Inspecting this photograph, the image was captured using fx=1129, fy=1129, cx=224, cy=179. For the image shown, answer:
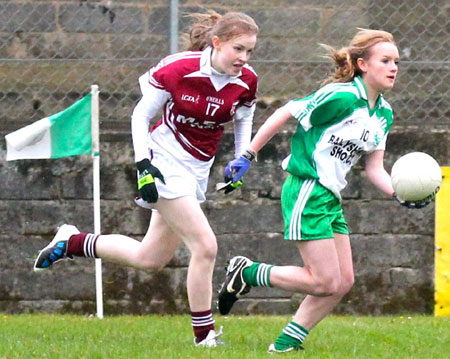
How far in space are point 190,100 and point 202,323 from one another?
125cm

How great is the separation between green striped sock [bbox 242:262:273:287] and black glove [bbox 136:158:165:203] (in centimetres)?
67

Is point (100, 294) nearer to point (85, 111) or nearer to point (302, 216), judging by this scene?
point (85, 111)

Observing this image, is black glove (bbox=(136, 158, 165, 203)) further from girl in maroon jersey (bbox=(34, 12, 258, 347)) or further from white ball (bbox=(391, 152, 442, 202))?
white ball (bbox=(391, 152, 442, 202))

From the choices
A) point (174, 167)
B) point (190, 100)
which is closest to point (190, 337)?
point (174, 167)

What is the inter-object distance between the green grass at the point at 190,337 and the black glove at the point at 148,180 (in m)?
0.83

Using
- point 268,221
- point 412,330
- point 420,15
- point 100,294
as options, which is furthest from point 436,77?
point 100,294

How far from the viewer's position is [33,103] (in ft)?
29.7

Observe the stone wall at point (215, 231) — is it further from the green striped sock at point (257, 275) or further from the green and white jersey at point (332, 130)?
the green and white jersey at point (332, 130)

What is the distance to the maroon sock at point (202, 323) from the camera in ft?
20.8

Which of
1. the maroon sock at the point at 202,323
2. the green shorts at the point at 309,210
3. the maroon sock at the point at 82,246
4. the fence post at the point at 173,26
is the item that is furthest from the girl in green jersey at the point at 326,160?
the fence post at the point at 173,26

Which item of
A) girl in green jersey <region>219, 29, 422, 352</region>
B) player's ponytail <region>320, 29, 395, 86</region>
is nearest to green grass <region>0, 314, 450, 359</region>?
girl in green jersey <region>219, 29, 422, 352</region>

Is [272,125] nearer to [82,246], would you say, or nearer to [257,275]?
[257,275]

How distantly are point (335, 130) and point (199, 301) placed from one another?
48.6 inches

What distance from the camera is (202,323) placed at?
20.8 feet
